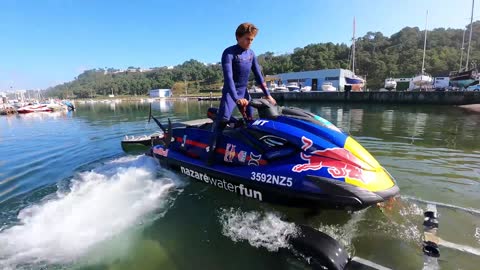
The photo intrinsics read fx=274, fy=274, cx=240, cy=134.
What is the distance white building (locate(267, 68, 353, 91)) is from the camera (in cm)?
6078

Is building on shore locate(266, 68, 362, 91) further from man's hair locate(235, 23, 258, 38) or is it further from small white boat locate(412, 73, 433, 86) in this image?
man's hair locate(235, 23, 258, 38)

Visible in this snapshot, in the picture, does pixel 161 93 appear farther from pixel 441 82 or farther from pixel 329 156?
Result: pixel 329 156

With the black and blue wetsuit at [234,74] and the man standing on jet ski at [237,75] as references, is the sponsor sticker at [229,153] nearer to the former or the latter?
the man standing on jet ski at [237,75]

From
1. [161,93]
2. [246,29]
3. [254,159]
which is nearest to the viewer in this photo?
[254,159]

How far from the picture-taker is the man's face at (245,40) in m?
4.54

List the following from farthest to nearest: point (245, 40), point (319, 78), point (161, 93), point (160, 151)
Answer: point (161, 93) < point (319, 78) < point (160, 151) < point (245, 40)

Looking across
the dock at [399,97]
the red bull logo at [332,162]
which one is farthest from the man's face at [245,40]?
the dock at [399,97]

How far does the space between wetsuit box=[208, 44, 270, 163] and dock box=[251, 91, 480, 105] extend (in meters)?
33.1

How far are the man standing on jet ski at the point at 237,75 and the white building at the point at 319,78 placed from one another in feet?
187

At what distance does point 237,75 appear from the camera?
5.04 meters

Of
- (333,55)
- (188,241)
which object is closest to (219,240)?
(188,241)

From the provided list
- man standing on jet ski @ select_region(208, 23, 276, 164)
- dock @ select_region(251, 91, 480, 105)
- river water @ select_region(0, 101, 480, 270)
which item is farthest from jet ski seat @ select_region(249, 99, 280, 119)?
dock @ select_region(251, 91, 480, 105)

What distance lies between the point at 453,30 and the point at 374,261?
14424cm

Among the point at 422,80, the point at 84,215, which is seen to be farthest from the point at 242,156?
the point at 422,80
